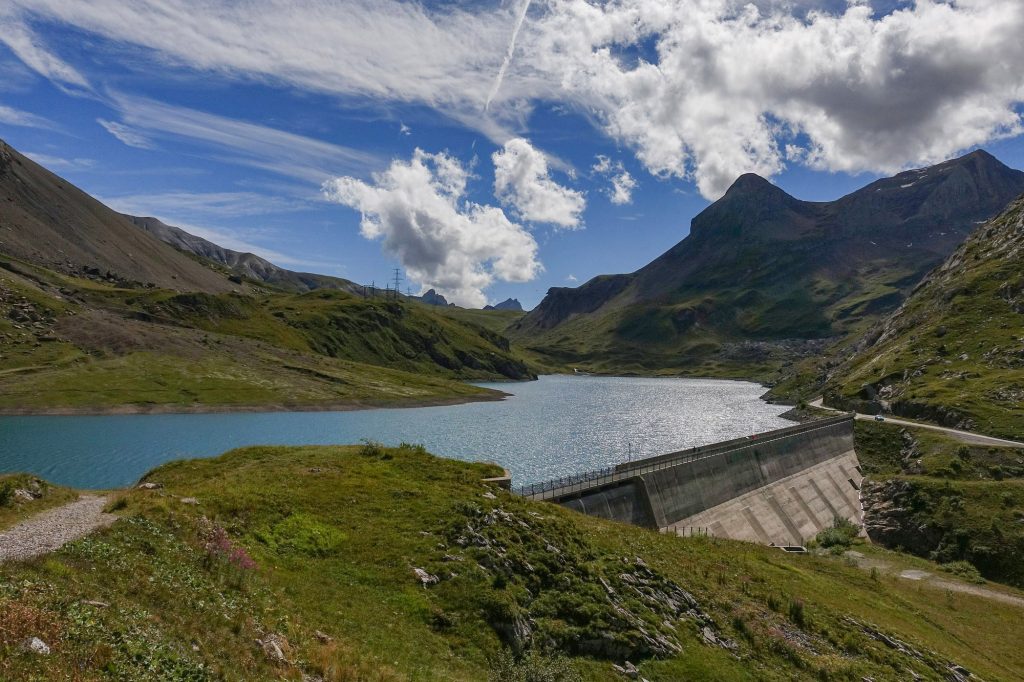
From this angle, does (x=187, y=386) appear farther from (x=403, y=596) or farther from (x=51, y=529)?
(x=403, y=596)

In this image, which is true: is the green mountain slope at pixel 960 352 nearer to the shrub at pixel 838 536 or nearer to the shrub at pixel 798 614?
the shrub at pixel 838 536

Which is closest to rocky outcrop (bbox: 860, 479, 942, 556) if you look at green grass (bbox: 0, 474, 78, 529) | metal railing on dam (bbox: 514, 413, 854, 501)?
metal railing on dam (bbox: 514, 413, 854, 501)

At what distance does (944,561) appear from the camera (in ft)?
225

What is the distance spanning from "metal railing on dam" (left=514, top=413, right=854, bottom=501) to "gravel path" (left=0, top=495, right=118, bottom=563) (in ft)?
91.1

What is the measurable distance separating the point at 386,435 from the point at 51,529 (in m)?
107

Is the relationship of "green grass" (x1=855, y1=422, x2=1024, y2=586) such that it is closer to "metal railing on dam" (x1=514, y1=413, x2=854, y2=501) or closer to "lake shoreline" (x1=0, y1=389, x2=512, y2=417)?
"metal railing on dam" (x1=514, y1=413, x2=854, y2=501)

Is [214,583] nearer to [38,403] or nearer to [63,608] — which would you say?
[63,608]

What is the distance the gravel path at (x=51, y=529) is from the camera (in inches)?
661

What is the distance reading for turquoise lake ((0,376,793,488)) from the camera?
87.9 meters

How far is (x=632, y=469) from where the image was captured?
200ft

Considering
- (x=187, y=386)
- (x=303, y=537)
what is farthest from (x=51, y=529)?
(x=187, y=386)

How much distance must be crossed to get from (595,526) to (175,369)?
16842cm

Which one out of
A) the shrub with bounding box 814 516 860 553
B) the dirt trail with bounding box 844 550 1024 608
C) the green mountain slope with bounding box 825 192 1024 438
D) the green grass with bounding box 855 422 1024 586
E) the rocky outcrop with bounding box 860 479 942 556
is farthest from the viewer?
the green mountain slope with bounding box 825 192 1024 438

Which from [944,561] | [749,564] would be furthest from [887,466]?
[749,564]
